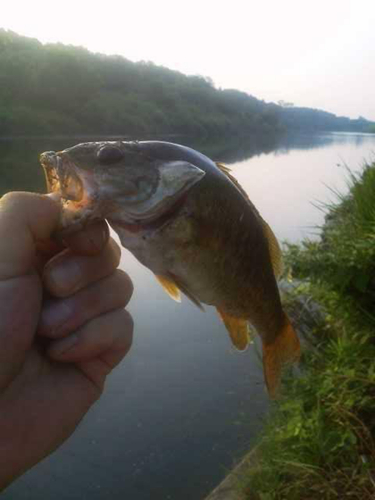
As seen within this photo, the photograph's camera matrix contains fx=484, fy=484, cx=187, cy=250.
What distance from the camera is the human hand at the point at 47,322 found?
183cm

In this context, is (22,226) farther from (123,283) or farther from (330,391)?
(330,391)

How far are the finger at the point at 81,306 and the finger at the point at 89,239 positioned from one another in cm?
21

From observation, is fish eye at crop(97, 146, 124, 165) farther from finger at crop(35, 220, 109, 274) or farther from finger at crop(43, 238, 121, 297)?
finger at crop(43, 238, 121, 297)

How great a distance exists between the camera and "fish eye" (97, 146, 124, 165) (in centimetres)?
190

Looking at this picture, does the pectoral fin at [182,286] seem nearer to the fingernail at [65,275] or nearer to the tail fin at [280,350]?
the fingernail at [65,275]

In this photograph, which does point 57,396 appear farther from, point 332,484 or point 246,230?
point 332,484

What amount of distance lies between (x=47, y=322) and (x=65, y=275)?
21 centimetres

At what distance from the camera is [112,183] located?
1893 mm

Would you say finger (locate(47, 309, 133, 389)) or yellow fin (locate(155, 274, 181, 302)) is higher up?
yellow fin (locate(155, 274, 181, 302))

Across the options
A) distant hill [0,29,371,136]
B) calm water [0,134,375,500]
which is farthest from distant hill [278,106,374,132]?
calm water [0,134,375,500]

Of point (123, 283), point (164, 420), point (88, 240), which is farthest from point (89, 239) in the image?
point (164, 420)

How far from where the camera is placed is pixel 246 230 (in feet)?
6.80

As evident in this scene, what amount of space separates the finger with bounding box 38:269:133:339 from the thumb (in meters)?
0.07

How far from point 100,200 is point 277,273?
3.38 feet
